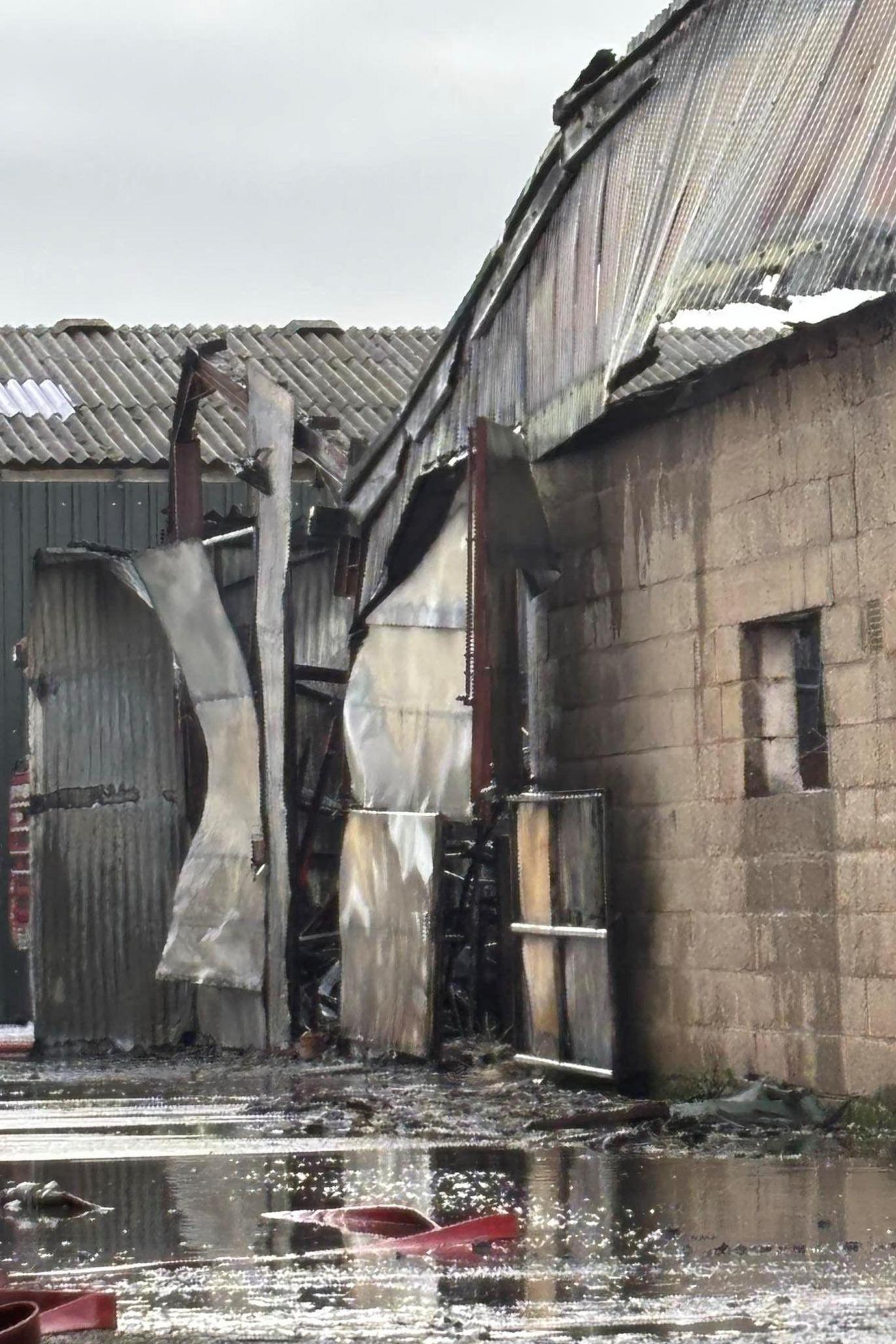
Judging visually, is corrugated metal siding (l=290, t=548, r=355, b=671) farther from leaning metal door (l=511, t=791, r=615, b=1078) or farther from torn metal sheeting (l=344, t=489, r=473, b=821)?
leaning metal door (l=511, t=791, r=615, b=1078)

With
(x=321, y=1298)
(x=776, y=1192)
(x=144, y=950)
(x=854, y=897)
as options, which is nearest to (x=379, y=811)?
(x=144, y=950)

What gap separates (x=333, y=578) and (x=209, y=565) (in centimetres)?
90

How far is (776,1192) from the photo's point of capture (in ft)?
22.8

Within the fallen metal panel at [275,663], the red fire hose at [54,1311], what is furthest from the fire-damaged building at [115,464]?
the red fire hose at [54,1311]

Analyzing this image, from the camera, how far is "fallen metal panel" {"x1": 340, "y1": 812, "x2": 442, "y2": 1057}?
Answer: 12.8m

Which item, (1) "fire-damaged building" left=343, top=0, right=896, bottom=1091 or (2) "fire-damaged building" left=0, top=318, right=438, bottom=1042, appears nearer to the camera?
(1) "fire-damaged building" left=343, top=0, right=896, bottom=1091

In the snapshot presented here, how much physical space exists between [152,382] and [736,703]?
47.4 ft

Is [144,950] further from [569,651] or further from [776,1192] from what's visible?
[776,1192]

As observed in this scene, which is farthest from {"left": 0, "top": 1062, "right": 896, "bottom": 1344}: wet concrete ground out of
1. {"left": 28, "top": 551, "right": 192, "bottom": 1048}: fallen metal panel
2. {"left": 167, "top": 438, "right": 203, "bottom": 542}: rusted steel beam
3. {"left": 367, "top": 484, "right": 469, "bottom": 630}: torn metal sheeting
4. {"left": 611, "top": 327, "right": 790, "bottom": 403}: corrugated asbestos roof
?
{"left": 611, "top": 327, "right": 790, "bottom": 403}: corrugated asbestos roof

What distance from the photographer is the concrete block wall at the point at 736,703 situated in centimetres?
878

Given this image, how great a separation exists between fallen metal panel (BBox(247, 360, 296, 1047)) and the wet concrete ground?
3.27m

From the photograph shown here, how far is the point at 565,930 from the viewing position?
1124 centimetres

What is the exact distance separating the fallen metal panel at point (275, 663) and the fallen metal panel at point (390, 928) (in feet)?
1.89

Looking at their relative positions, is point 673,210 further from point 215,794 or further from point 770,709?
point 215,794
